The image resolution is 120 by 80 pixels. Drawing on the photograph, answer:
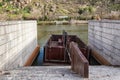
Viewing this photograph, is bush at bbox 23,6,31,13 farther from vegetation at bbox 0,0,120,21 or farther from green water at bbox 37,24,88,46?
green water at bbox 37,24,88,46

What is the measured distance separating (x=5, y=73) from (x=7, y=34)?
1582mm

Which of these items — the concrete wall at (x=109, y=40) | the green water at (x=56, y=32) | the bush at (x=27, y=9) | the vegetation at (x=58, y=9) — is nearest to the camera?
the concrete wall at (x=109, y=40)

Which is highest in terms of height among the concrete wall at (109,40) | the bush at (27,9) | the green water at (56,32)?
the bush at (27,9)

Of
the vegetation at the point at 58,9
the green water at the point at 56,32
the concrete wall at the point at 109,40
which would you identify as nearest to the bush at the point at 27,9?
the vegetation at the point at 58,9

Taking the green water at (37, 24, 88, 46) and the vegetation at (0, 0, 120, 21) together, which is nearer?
the green water at (37, 24, 88, 46)

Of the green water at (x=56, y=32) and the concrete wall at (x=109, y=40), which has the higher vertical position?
the concrete wall at (x=109, y=40)

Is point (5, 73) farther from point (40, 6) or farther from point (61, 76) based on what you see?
point (40, 6)

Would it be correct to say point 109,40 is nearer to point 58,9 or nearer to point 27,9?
point 27,9

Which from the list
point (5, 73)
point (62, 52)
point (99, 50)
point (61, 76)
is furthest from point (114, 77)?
point (99, 50)

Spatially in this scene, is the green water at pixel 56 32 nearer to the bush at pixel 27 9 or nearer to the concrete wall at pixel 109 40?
the concrete wall at pixel 109 40

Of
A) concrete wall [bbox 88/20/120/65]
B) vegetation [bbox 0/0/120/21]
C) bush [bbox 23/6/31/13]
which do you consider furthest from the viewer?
bush [bbox 23/6/31/13]

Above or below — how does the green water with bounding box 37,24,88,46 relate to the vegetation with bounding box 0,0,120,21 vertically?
below

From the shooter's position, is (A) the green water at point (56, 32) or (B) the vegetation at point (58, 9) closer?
(A) the green water at point (56, 32)

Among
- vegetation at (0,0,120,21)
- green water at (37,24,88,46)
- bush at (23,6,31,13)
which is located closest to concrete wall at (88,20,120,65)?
green water at (37,24,88,46)
